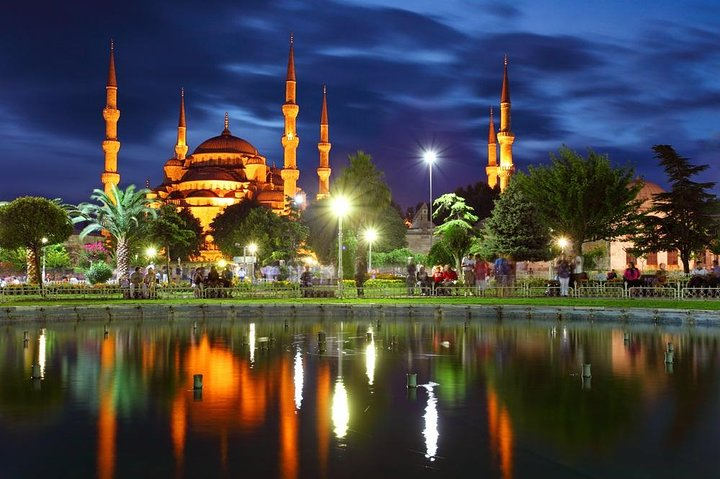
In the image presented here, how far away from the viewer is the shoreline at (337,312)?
2209 centimetres

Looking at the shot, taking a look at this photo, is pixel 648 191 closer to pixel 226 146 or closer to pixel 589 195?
pixel 589 195

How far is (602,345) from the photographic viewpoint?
16.3 metres

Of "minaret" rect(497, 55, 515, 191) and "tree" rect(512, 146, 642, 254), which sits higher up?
"minaret" rect(497, 55, 515, 191)

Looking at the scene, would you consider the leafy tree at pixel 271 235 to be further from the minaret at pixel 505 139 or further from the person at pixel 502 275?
the person at pixel 502 275

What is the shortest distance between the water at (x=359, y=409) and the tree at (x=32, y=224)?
17742 millimetres

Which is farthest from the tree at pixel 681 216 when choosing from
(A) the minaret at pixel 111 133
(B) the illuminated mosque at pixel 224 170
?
(A) the minaret at pixel 111 133

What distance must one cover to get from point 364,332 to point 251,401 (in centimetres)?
→ 930

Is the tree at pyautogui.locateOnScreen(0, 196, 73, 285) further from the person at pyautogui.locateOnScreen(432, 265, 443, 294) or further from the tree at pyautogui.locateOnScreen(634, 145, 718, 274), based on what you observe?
the tree at pyautogui.locateOnScreen(634, 145, 718, 274)

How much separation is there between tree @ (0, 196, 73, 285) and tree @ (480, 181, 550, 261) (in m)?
19.1

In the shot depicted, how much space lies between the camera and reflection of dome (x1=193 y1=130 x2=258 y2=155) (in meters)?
92.2

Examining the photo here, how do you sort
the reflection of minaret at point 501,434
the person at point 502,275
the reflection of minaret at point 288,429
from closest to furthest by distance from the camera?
the reflection of minaret at point 288,429 → the reflection of minaret at point 501,434 → the person at point 502,275

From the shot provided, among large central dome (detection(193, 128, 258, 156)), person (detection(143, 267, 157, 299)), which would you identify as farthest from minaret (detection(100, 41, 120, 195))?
person (detection(143, 267, 157, 299))

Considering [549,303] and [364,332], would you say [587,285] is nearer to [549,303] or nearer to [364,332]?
[549,303]

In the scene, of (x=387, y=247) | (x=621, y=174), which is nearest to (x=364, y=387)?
(x=621, y=174)
